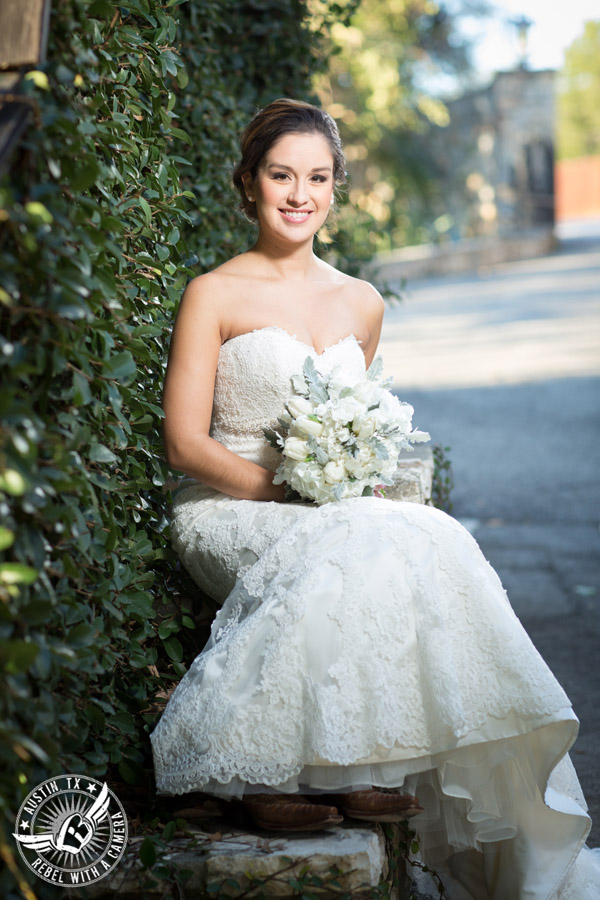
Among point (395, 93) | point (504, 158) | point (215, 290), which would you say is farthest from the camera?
point (504, 158)

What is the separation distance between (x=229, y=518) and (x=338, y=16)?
3.47 m

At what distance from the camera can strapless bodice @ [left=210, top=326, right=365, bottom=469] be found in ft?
10.3

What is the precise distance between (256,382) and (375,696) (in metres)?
1.18

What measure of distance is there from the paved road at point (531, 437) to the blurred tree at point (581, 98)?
57054 mm

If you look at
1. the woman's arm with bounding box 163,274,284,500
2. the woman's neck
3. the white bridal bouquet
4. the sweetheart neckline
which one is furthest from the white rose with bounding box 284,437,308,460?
the woman's neck

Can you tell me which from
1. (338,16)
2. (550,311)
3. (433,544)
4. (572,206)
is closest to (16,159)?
(433,544)

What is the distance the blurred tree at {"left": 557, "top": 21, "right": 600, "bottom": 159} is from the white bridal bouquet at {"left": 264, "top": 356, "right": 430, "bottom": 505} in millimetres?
72775

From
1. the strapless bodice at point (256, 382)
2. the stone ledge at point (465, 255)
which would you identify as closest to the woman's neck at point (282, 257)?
the strapless bodice at point (256, 382)

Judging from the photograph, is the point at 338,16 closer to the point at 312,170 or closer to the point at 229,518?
the point at 312,170

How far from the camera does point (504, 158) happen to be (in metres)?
30.8

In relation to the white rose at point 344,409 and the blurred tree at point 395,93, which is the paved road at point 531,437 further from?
the blurred tree at point 395,93

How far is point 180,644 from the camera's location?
2.90m

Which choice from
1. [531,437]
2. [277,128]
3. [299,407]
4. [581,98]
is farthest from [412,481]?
[581,98]

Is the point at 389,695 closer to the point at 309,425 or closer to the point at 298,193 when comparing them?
the point at 309,425
